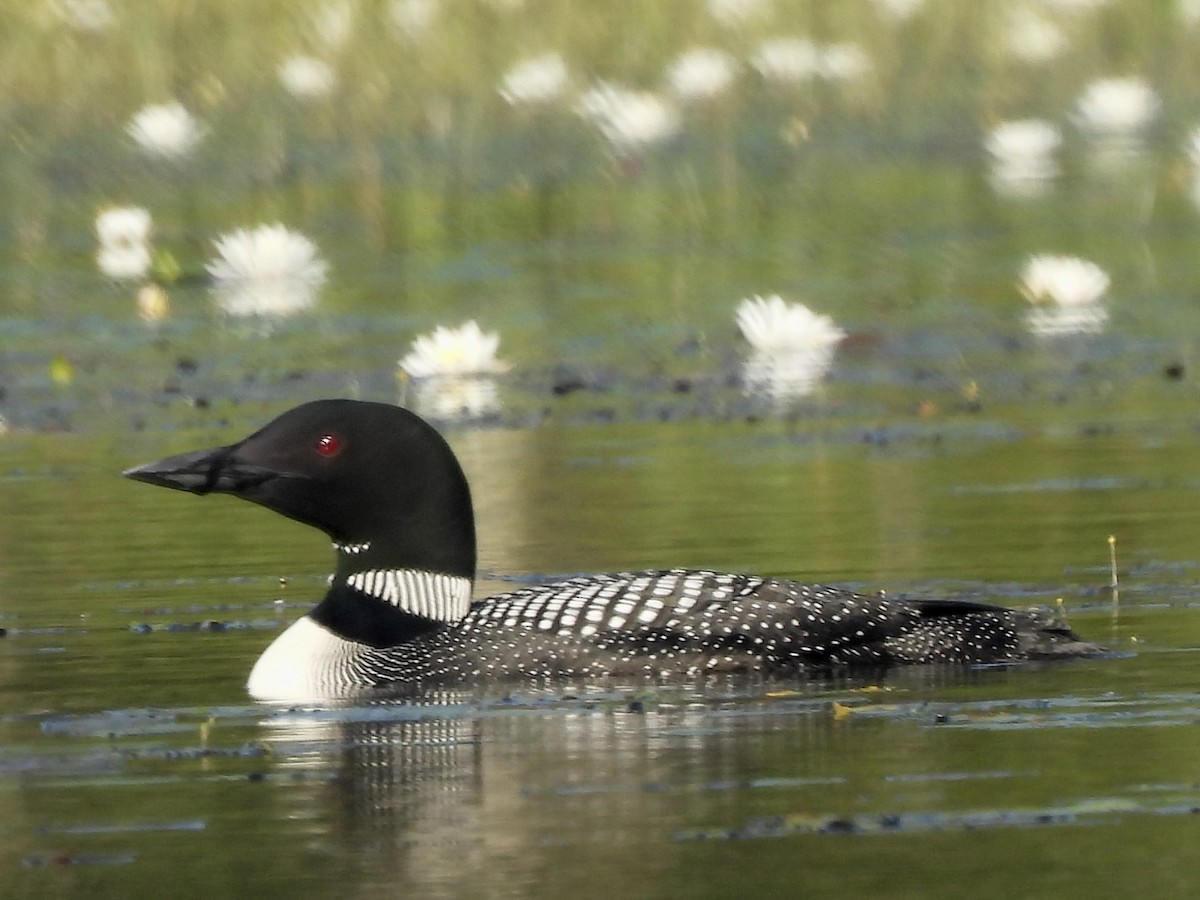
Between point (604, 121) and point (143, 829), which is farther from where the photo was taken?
point (604, 121)

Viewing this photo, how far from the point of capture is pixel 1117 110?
19484mm

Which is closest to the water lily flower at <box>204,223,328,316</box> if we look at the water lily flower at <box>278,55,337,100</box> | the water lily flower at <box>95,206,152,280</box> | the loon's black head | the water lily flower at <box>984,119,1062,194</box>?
the water lily flower at <box>95,206,152,280</box>

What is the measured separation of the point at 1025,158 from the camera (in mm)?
18172

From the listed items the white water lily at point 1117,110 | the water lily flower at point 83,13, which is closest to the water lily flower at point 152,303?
the water lily flower at point 83,13

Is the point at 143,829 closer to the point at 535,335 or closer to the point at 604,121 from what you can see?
the point at 535,335

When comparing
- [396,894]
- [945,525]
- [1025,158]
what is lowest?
[396,894]

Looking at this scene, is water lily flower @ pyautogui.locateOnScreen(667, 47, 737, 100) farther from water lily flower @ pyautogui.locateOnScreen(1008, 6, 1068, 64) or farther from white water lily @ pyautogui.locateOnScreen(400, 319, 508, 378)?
white water lily @ pyautogui.locateOnScreen(400, 319, 508, 378)

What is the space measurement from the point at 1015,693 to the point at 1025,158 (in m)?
11.6

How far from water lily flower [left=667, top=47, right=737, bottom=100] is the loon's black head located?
11.8 meters

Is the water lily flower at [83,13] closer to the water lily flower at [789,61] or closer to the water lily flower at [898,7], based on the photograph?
the water lily flower at [789,61]

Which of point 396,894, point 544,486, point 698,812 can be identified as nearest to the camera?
point 396,894

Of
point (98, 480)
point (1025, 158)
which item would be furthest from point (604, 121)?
point (98, 480)

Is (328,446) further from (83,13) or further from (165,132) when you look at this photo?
(83,13)

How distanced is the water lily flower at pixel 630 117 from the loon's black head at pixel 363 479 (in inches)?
412
